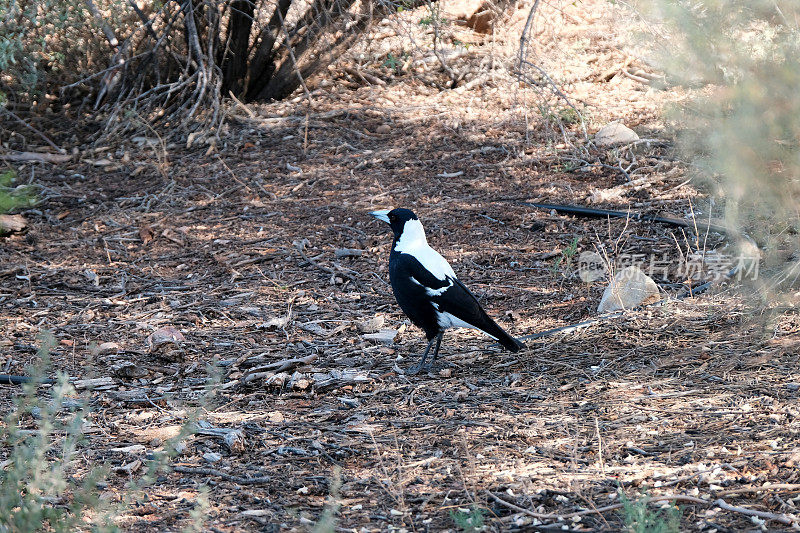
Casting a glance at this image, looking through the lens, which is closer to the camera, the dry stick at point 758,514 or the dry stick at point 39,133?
the dry stick at point 758,514

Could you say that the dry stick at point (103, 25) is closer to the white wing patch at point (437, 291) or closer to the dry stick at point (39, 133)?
the dry stick at point (39, 133)

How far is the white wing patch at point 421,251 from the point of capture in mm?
4125

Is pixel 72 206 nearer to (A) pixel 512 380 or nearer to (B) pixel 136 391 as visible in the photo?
(B) pixel 136 391

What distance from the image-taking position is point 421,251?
422 cm

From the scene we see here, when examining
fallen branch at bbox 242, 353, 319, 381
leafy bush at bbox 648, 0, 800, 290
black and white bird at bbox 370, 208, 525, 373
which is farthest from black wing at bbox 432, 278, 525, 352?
leafy bush at bbox 648, 0, 800, 290

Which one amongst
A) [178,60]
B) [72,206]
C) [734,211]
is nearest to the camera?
[734,211]

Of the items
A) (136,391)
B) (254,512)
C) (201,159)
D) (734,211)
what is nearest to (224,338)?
(136,391)

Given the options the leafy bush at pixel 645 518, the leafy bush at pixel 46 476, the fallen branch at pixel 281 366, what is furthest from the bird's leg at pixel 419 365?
the leafy bush at pixel 645 518

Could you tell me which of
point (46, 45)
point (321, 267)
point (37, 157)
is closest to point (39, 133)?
point (37, 157)

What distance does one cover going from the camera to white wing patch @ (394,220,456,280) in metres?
4.12

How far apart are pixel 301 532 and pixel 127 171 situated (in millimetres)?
5313

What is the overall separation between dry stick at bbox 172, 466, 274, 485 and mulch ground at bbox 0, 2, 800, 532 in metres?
0.01

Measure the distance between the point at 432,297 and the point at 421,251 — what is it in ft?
1.01

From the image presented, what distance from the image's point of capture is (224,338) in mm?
4379
